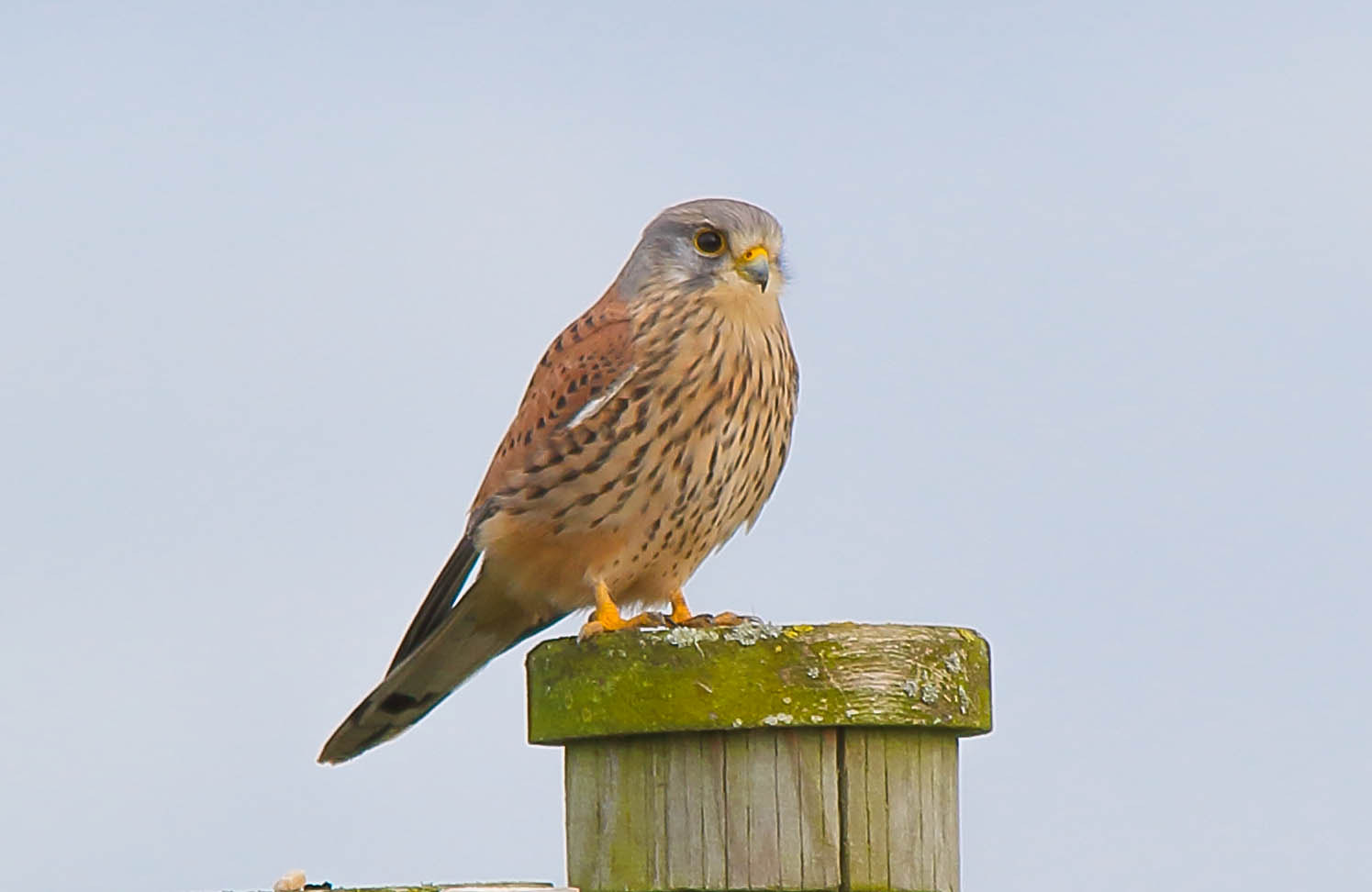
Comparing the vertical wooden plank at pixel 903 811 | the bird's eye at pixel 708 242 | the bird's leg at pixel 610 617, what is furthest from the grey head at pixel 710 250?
the vertical wooden plank at pixel 903 811

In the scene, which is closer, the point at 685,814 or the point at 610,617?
the point at 685,814

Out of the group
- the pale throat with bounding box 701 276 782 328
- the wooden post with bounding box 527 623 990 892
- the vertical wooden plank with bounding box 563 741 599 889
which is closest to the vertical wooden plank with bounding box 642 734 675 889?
the wooden post with bounding box 527 623 990 892

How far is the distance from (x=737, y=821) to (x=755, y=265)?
1.86m

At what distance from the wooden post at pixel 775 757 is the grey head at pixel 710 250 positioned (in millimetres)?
1634

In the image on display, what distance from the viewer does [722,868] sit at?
2633 millimetres

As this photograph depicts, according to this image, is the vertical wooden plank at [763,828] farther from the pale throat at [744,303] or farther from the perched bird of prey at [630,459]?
the pale throat at [744,303]

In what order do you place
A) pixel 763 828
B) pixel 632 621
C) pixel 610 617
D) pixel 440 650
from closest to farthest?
pixel 763 828
pixel 632 621
pixel 610 617
pixel 440 650

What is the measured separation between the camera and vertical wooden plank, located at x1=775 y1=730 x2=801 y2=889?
2.63 metres

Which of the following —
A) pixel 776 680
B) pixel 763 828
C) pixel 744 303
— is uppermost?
pixel 744 303

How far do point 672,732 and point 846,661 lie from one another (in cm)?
27

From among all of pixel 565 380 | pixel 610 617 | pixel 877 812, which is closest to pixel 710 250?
pixel 565 380

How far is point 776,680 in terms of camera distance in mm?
2646

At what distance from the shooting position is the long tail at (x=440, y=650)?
4.14m

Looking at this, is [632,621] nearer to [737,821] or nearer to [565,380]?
[565,380]
